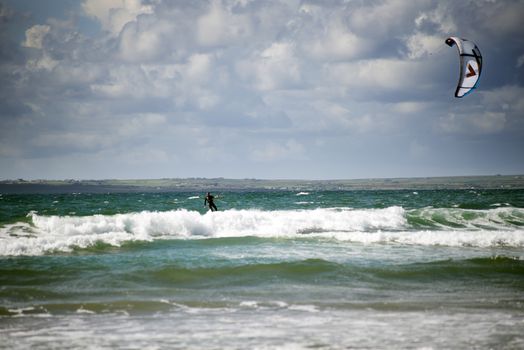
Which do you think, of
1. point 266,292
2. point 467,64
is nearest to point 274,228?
point 467,64

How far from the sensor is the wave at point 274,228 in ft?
71.8

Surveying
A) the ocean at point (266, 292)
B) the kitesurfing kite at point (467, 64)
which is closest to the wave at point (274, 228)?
the ocean at point (266, 292)

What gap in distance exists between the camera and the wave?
861 inches

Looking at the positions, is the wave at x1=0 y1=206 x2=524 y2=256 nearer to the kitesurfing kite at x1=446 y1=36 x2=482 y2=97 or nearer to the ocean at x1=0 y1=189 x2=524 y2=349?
the ocean at x1=0 y1=189 x2=524 y2=349

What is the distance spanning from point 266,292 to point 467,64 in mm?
11665

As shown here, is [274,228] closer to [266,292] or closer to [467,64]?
[467,64]

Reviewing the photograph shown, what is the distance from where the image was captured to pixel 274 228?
98.8 ft

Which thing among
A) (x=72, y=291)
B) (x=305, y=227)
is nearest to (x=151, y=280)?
(x=72, y=291)

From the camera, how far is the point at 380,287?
13.4m

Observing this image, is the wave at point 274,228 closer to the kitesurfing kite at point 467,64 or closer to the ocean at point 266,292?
the ocean at point 266,292

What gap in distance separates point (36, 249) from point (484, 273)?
13621 millimetres

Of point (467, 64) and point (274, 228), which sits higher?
point (467, 64)

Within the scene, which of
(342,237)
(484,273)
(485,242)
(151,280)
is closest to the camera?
(151,280)

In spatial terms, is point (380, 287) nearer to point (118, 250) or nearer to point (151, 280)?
point (151, 280)
